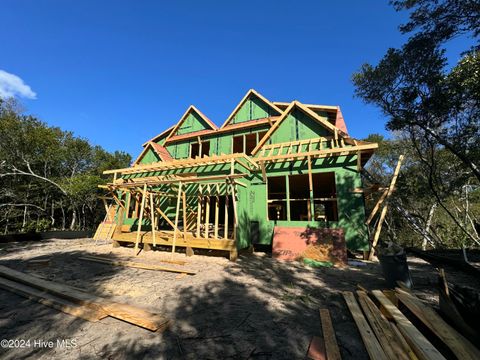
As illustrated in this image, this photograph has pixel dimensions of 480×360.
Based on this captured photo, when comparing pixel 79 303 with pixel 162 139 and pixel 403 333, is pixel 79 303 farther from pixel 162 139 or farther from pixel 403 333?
pixel 162 139

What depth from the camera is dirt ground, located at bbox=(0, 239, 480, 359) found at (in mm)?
3062

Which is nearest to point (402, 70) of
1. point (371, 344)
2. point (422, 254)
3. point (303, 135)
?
point (303, 135)

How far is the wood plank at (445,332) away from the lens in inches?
103

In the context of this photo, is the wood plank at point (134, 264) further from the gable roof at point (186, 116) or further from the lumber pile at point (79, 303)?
the gable roof at point (186, 116)

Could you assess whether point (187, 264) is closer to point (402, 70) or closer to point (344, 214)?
point (344, 214)

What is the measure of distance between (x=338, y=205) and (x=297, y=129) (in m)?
4.89

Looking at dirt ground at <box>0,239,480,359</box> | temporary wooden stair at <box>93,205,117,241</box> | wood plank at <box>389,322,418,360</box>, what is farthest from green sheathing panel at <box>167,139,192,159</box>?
wood plank at <box>389,322,418,360</box>

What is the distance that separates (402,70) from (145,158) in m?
19.4

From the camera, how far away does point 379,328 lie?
11.1 ft

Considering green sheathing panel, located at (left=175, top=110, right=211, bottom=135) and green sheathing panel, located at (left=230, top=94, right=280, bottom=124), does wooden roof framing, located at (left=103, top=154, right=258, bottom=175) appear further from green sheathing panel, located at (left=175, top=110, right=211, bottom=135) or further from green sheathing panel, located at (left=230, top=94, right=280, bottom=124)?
green sheathing panel, located at (left=175, top=110, right=211, bottom=135)

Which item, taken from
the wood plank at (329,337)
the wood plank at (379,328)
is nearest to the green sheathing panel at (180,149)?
the wood plank at (329,337)

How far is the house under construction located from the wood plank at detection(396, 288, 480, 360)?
5882mm

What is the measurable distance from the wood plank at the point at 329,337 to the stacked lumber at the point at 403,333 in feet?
1.37

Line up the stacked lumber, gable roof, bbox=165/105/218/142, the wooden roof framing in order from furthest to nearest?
gable roof, bbox=165/105/218/142 < the wooden roof framing < the stacked lumber
